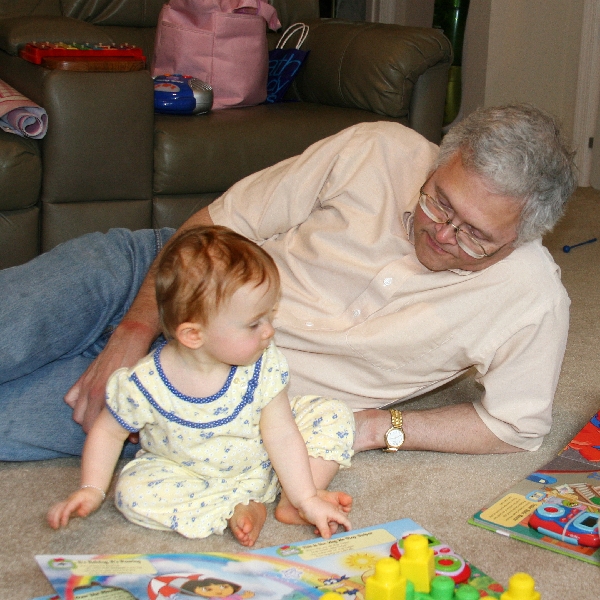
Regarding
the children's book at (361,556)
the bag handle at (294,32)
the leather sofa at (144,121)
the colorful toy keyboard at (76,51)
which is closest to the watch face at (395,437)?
the children's book at (361,556)

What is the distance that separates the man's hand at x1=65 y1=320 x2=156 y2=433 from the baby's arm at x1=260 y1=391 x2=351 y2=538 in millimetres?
255

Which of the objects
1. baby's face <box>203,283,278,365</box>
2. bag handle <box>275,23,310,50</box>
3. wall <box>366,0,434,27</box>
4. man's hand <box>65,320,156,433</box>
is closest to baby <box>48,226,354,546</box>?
baby's face <box>203,283,278,365</box>

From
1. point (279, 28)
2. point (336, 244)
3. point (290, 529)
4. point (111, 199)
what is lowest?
point (290, 529)

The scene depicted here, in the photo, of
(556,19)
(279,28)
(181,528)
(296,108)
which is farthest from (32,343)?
(556,19)

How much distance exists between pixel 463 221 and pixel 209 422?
17.6 inches

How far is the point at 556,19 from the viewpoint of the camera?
3514 mm

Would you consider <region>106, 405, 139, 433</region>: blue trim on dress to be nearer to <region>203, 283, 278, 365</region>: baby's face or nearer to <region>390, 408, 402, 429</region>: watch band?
<region>203, 283, 278, 365</region>: baby's face

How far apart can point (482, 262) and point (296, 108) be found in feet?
4.32

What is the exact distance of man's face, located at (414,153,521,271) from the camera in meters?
1.22

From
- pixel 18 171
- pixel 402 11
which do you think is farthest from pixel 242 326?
pixel 402 11

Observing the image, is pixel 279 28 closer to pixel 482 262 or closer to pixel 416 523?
pixel 482 262

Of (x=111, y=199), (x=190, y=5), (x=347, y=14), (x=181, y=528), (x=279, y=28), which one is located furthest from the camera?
(x=347, y=14)

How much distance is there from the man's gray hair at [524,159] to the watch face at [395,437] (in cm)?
35

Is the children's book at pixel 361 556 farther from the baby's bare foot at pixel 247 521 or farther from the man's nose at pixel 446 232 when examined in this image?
the man's nose at pixel 446 232
